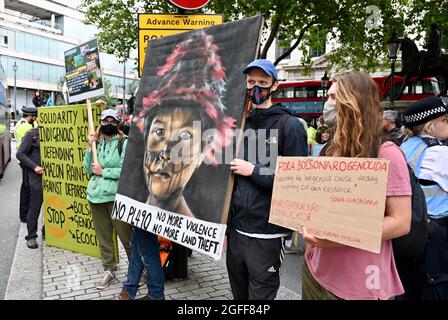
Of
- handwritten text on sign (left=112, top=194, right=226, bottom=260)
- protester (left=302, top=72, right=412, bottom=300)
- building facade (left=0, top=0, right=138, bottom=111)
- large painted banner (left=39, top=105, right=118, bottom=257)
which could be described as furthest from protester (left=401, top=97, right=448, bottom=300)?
building facade (left=0, top=0, right=138, bottom=111)

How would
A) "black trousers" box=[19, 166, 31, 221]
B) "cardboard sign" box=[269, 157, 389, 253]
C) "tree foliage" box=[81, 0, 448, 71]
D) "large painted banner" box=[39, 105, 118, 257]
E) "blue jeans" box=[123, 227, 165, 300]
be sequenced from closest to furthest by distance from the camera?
"cardboard sign" box=[269, 157, 389, 253] → "blue jeans" box=[123, 227, 165, 300] → "large painted banner" box=[39, 105, 118, 257] → "black trousers" box=[19, 166, 31, 221] → "tree foliage" box=[81, 0, 448, 71]

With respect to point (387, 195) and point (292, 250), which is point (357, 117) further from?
point (292, 250)

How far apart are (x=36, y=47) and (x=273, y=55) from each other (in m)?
38.3

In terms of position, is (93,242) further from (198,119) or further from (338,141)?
(338,141)

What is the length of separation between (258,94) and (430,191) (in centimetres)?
130

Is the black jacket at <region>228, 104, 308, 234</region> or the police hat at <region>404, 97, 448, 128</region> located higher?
the police hat at <region>404, 97, 448, 128</region>

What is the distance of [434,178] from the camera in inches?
106

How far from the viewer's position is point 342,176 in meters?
1.89

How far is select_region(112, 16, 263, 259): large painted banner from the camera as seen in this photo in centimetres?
257

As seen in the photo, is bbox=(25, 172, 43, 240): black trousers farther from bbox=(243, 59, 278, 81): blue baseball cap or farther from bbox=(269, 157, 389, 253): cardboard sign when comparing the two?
bbox=(269, 157, 389, 253): cardboard sign

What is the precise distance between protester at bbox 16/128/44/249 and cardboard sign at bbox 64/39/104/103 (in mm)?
1419

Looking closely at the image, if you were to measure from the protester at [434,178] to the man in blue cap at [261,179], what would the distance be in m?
0.81

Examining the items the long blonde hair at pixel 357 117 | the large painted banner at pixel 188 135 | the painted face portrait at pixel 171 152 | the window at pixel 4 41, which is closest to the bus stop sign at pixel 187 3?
the large painted banner at pixel 188 135

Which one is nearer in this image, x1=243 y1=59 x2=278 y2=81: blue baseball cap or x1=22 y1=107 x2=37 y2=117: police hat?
x1=243 y1=59 x2=278 y2=81: blue baseball cap
